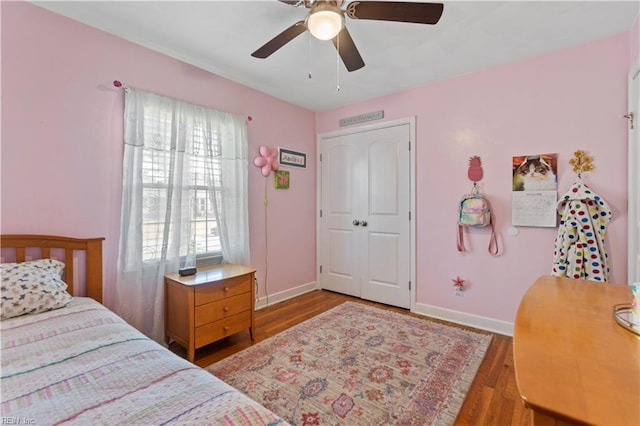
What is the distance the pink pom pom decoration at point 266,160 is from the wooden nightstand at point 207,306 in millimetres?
1165

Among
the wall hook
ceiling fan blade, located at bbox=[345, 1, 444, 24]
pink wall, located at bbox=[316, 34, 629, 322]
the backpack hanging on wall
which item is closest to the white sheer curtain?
ceiling fan blade, located at bbox=[345, 1, 444, 24]

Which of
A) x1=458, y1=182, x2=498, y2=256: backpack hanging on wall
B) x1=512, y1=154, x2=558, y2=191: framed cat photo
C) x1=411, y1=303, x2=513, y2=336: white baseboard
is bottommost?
x1=411, y1=303, x2=513, y2=336: white baseboard

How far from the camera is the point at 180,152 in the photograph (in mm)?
2447

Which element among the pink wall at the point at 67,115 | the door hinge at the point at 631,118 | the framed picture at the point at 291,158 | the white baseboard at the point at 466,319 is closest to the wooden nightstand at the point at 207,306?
the pink wall at the point at 67,115

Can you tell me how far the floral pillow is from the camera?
1509 mm

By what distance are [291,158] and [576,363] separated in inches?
127

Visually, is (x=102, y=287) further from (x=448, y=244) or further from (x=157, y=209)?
(x=448, y=244)

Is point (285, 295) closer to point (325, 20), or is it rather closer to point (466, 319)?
point (466, 319)

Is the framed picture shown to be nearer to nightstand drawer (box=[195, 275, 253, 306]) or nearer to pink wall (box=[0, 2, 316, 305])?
pink wall (box=[0, 2, 316, 305])

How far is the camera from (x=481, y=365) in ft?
6.98

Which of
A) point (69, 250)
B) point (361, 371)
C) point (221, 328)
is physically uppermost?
point (69, 250)

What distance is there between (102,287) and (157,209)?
0.67m

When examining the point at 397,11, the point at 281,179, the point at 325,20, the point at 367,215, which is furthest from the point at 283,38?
the point at 367,215

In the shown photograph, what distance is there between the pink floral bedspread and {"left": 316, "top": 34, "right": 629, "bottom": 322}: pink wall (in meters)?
2.58
